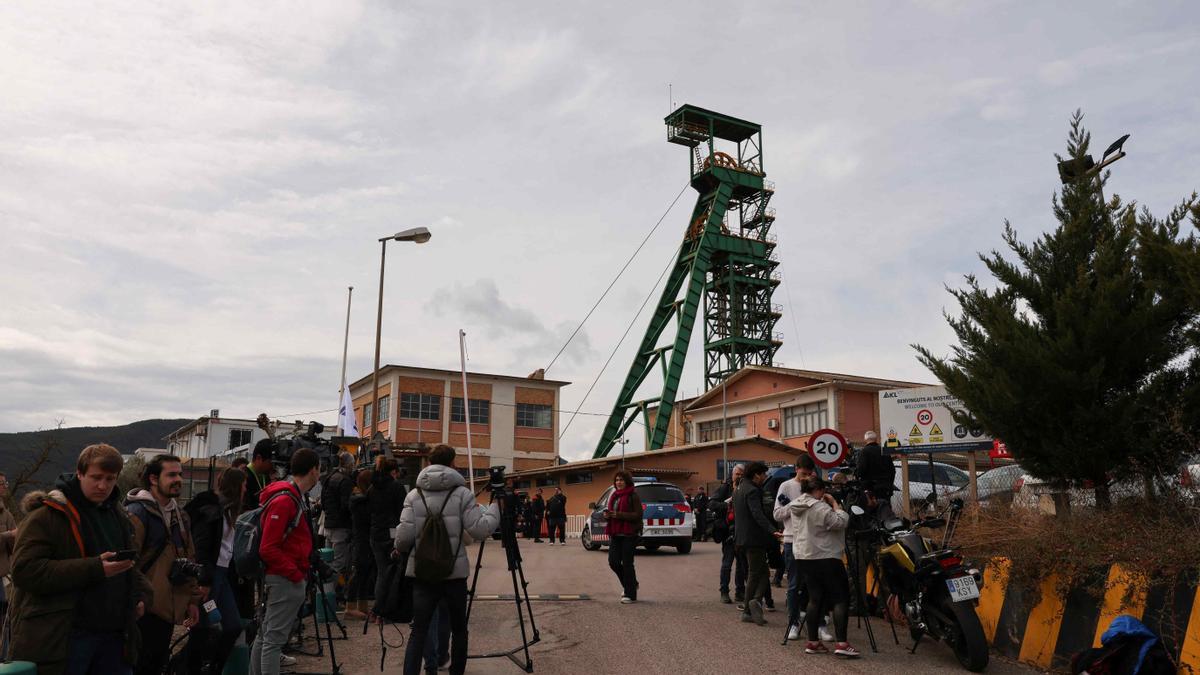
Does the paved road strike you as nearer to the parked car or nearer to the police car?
the parked car

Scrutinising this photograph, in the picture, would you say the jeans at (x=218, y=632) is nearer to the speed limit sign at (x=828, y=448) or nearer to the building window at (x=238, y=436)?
the speed limit sign at (x=828, y=448)

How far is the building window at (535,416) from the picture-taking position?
58750 millimetres

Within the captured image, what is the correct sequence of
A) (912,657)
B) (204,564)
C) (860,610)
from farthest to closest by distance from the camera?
(860,610)
(912,657)
(204,564)

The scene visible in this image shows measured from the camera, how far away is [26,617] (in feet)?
14.7

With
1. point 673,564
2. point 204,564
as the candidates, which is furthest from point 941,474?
point 204,564

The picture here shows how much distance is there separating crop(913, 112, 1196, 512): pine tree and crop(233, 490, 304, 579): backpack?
7.88 meters

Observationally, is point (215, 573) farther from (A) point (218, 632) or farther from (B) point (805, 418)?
(B) point (805, 418)

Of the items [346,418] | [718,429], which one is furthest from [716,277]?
[346,418]

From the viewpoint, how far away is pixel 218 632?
6.45 metres

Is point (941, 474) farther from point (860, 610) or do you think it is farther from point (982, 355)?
point (860, 610)

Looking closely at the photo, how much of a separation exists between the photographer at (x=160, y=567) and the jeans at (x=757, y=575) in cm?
645

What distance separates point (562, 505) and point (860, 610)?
65.9ft

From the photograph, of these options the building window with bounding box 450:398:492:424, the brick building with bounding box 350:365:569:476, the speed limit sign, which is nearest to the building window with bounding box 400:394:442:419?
the brick building with bounding box 350:365:569:476

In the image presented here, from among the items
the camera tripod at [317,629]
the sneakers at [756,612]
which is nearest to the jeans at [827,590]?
the sneakers at [756,612]
